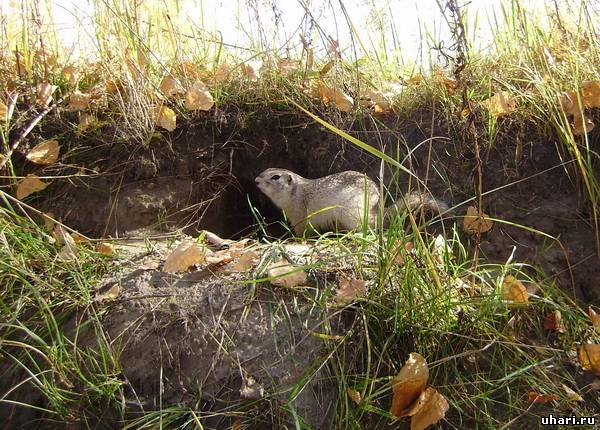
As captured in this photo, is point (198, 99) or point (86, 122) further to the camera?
point (198, 99)

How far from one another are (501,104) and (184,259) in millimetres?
2002

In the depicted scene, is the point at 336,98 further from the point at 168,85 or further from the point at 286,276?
the point at 286,276

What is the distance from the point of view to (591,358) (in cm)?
226

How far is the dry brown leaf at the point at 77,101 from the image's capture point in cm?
353

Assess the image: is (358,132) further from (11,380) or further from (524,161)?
(11,380)

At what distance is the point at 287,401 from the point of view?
2135mm

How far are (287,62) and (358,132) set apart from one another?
0.78m

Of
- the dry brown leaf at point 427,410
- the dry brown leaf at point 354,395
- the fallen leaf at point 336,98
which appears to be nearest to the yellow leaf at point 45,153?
the fallen leaf at point 336,98

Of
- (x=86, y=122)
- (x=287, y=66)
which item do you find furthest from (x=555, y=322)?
(x=86, y=122)

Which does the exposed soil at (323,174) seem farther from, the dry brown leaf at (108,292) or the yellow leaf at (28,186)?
the dry brown leaf at (108,292)

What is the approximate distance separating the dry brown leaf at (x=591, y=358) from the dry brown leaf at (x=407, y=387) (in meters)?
0.66

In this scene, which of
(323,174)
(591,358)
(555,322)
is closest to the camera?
(591,358)

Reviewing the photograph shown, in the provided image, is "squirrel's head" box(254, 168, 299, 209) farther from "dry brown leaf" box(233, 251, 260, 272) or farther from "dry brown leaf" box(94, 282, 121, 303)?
"dry brown leaf" box(94, 282, 121, 303)

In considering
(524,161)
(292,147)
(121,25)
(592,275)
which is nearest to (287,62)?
(292,147)
